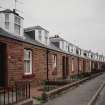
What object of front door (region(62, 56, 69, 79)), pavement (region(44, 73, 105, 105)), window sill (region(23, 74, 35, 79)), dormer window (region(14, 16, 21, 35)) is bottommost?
pavement (region(44, 73, 105, 105))

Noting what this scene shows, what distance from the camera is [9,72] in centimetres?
1691

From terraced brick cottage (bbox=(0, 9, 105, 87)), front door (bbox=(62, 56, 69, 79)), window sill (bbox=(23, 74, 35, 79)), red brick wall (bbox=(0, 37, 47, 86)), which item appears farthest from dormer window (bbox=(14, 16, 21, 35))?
front door (bbox=(62, 56, 69, 79))

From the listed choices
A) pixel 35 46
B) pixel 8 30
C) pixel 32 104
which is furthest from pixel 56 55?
pixel 32 104

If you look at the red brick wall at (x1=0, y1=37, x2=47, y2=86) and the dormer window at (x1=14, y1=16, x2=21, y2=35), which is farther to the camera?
the dormer window at (x1=14, y1=16, x2=21, y2=35)

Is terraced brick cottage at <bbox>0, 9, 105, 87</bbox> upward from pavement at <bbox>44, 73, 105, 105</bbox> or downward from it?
upward

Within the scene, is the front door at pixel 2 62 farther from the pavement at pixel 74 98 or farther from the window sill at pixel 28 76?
the pavement at pixel 74 98

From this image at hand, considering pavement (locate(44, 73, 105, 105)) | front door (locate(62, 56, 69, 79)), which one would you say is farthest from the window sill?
front door (locate(62, 56, 69, 79))

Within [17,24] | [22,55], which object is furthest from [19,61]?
[17,24]

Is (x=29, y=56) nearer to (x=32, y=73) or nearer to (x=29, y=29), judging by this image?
(x=32, y=73)

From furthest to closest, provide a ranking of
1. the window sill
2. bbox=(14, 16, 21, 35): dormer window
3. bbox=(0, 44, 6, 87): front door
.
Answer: bbox=(14, 16, 21, 35): dormer window → the window sill → bbox=(0, 44, 6, 87): front door

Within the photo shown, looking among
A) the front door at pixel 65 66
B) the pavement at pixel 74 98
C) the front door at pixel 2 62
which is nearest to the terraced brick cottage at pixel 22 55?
the front door at pixel 2 62

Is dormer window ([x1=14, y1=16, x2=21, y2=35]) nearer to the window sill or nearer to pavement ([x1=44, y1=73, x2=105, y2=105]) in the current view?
the window sill

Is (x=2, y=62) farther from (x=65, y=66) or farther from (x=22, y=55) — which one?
(x=65, y=66)

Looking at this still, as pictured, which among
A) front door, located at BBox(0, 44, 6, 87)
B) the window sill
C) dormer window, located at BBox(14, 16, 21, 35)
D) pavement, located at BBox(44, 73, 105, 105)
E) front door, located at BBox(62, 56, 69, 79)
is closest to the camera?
pavement, located at BBox(44, 73, 105, 105)
